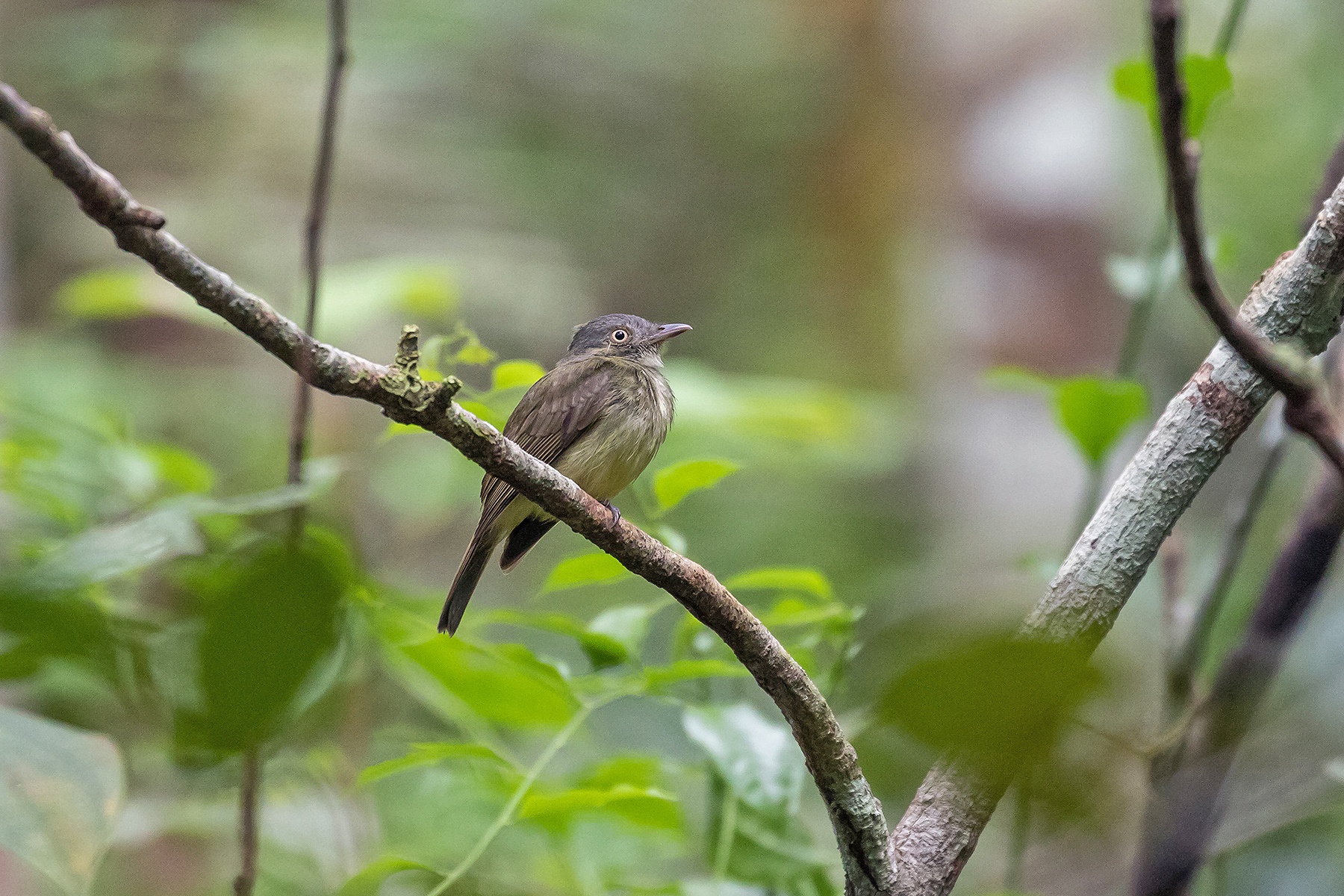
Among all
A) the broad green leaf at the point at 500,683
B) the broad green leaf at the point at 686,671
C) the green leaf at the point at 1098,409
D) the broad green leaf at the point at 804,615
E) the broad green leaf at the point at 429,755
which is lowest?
the broad green leaf at the point at 429,755

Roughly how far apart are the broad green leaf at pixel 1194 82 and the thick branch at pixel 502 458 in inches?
47.0

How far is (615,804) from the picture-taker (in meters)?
1.75

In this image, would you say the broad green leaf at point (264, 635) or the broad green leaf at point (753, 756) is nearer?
the broad green leaf at point (264, 635)

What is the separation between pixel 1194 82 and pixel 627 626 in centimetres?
141

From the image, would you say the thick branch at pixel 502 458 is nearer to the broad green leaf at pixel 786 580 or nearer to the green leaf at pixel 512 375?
the broad green leaf at pixel 786 580

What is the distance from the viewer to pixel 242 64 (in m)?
6.74

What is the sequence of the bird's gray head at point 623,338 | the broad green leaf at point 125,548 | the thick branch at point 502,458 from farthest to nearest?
1. the bird's gray head at point 623,338
2. the broad green leaf at point 125,548
3. the thick branch at point 502,458

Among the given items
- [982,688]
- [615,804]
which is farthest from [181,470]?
[982,688]

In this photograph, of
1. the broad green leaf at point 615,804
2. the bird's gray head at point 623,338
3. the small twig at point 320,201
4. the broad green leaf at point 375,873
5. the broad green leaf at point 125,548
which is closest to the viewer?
the broad green leaf at point 125,548

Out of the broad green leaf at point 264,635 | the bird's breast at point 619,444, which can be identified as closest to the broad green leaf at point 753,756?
the broad green leaf at point 264,635

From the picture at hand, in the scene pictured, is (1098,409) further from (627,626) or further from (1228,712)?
(627,626)

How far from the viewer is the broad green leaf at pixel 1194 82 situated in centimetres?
190

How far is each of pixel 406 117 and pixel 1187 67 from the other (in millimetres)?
7436

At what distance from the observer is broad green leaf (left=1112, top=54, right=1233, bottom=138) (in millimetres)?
1899
